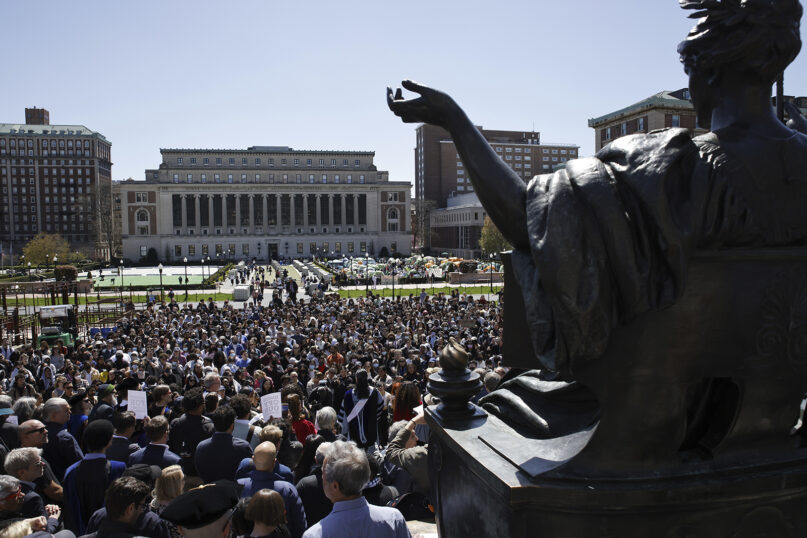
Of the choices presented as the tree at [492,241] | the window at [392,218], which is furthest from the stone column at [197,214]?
the tree at [492,241]

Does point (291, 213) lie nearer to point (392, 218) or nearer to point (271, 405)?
point (392, 218)

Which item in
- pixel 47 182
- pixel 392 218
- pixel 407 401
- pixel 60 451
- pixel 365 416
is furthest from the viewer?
pixel 47 182

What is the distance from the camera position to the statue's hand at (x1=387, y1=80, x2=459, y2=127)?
2.83 meters

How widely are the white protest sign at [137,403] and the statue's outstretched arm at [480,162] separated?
600 centimetres

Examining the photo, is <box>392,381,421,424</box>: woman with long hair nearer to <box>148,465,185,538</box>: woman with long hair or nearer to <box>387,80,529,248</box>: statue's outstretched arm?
<box>148,465,185,538</box>: woman with long hair

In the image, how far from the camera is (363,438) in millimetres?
7980

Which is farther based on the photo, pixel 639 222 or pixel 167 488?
pixel 167 488

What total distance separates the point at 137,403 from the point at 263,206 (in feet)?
349

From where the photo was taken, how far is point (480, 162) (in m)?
2.69

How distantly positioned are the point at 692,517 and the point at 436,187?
5003 inches

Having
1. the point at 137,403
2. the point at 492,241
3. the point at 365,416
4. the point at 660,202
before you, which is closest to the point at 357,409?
the point at 365,416

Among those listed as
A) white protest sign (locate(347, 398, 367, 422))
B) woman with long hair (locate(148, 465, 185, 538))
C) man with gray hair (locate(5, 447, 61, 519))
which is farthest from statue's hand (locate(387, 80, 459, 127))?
white protest sign (locate(347, 398, 367, 422))

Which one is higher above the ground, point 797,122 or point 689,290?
point 797,122

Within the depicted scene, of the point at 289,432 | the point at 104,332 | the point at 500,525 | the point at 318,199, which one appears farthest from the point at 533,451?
the point at 318,199
